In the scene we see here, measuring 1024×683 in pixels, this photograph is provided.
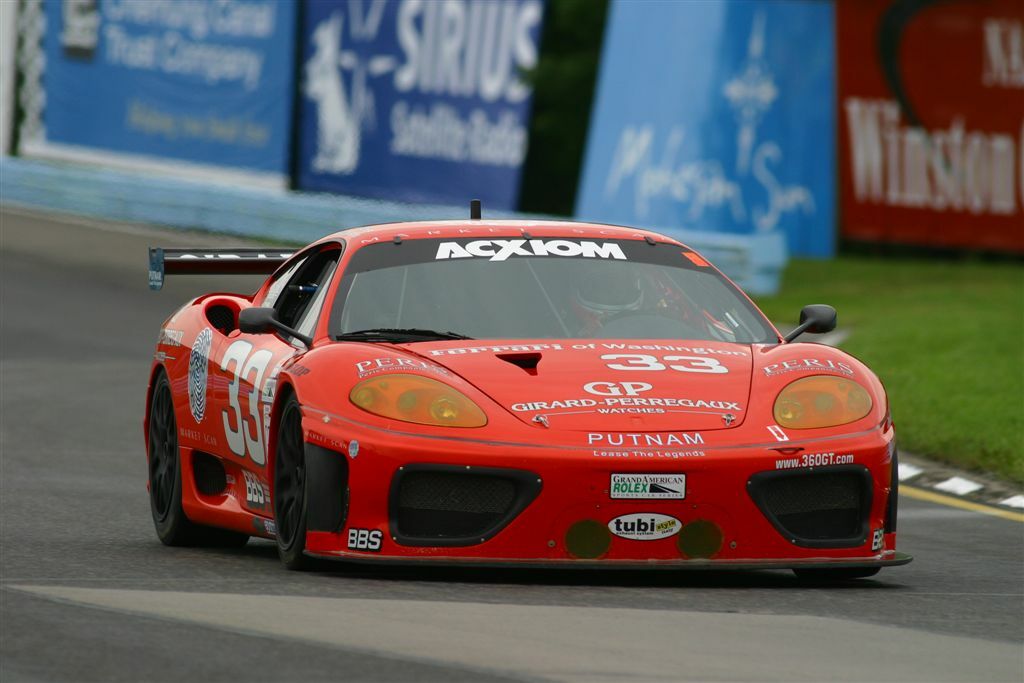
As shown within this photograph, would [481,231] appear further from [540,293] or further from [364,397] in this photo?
[364,397]

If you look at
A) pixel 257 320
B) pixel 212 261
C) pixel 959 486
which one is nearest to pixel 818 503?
pixel 257 320

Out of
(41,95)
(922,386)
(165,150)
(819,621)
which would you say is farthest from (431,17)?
(819,621)

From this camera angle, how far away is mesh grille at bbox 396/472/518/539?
21.5 feet

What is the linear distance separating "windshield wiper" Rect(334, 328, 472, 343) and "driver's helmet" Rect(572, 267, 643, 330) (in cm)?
55

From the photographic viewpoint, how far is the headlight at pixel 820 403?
22.4 ft

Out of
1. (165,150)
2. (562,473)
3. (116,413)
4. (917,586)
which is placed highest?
(562,473)

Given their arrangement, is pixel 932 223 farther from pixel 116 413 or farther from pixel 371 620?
pixel 371 620

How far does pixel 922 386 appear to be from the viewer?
14.6m

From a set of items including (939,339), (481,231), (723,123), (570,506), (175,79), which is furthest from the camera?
(175,79)

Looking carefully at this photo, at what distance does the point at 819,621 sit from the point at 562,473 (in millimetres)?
881

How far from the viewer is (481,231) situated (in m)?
8.00

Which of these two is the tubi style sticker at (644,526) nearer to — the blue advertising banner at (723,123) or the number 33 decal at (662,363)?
the number 33 decal at (662,363)

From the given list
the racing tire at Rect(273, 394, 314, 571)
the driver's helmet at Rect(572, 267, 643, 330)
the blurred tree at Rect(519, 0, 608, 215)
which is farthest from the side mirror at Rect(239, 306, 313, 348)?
the blurred tree at Rect(519, 0, 608, 215)

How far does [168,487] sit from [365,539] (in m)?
2.20
